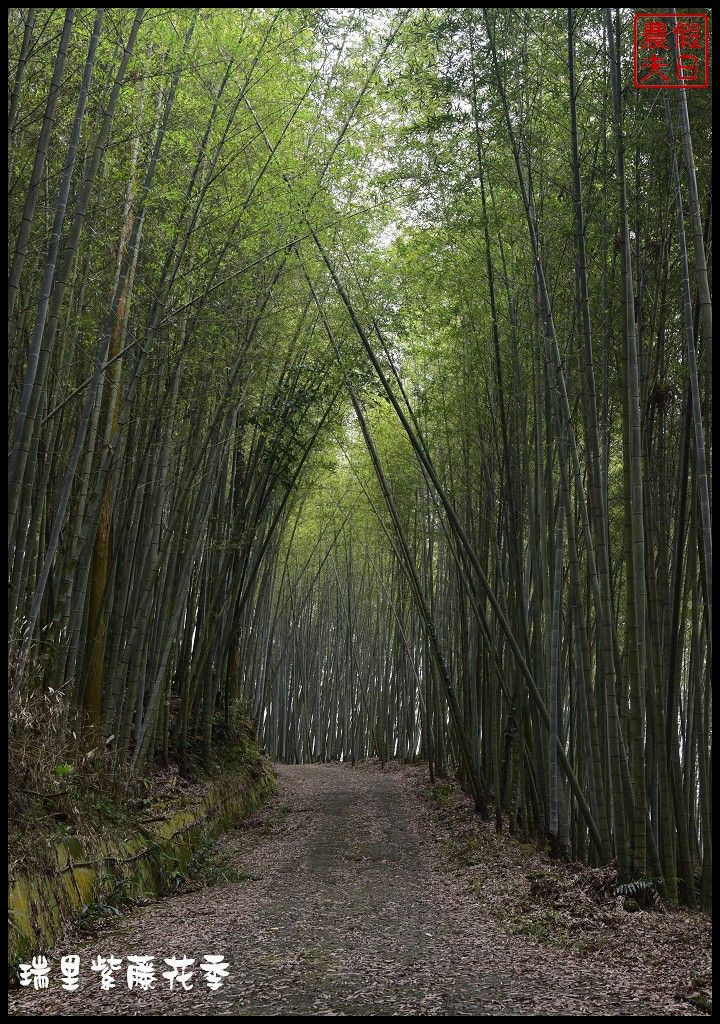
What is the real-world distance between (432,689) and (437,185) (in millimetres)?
6264

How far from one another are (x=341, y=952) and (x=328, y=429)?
5.50 metres

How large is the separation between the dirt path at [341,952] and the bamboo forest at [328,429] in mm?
26

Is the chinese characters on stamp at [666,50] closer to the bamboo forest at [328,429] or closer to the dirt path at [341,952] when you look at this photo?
the bamboo forest at [328,429]

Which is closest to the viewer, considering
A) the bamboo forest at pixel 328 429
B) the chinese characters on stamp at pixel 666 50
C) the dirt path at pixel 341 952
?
the dirt path at pixel 341 952

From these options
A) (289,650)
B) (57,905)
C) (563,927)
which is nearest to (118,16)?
(57,905)

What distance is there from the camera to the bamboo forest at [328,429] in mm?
3250

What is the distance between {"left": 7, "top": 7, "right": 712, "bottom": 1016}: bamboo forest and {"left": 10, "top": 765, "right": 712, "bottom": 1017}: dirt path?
26 mm

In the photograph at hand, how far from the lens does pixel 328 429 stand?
816cm

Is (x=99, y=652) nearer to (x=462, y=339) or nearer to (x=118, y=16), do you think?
(x=118, y=16)

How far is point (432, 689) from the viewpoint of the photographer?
9961mm

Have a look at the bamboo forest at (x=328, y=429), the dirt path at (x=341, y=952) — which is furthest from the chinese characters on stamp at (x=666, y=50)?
the dirt path at (x=341, y=952)

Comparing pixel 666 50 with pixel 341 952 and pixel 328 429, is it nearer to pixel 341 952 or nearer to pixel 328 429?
pixel 341 952

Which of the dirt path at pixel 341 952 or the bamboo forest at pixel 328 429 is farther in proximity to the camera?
the bamboo forest at pixel 328 429

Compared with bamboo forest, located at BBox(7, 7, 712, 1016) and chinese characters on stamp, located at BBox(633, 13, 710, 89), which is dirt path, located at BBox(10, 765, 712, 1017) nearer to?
bamboo forest, located at BBox(7, 7, 712, 1016)
